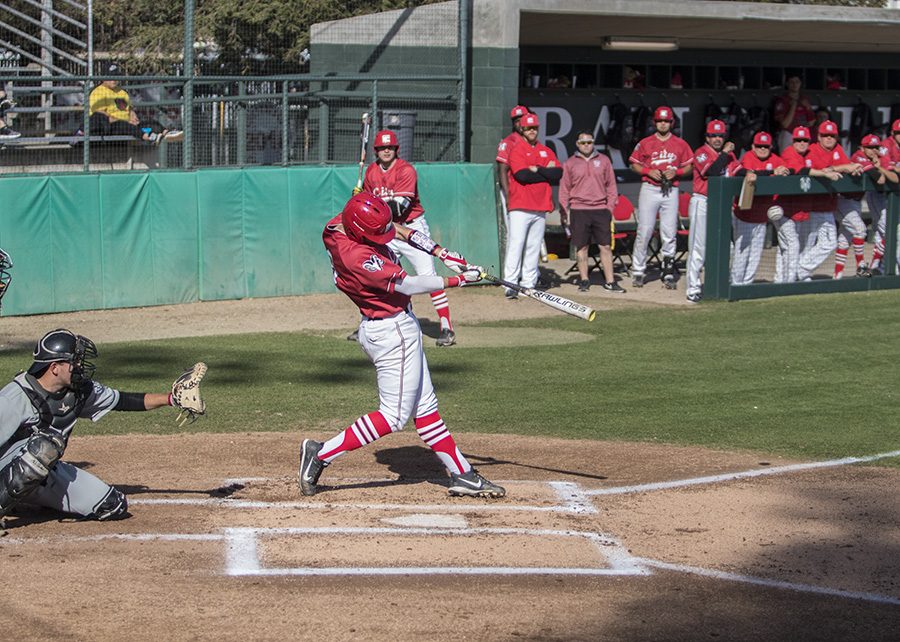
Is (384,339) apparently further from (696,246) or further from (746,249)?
(746,249)

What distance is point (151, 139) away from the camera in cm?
1499

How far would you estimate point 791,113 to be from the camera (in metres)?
22.3

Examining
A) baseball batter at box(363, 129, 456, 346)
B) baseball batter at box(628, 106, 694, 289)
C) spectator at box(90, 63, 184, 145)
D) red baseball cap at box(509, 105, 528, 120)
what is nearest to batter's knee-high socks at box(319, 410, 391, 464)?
baseball batter at box(363, 129, 456, 346)

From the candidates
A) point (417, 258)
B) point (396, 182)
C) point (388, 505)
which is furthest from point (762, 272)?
point (388, 505)

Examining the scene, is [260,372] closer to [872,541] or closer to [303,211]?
→ [303,211]

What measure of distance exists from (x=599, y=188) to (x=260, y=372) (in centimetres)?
612

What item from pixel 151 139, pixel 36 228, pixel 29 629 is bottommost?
pixel 29 629

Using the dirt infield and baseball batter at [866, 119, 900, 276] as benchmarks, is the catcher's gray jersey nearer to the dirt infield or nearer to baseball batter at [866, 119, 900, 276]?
the dirt infield

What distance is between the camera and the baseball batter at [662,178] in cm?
1580

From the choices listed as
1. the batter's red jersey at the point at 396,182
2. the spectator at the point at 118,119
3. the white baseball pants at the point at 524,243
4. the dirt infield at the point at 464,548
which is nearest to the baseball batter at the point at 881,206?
the white baseball pants at the point at 524,243

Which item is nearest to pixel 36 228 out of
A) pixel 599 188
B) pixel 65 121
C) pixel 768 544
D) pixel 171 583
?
pixel 65 121

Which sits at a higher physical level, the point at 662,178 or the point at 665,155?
the point at 665,155

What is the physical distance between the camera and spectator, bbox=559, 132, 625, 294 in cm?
1572

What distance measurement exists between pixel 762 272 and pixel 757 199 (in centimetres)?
105
